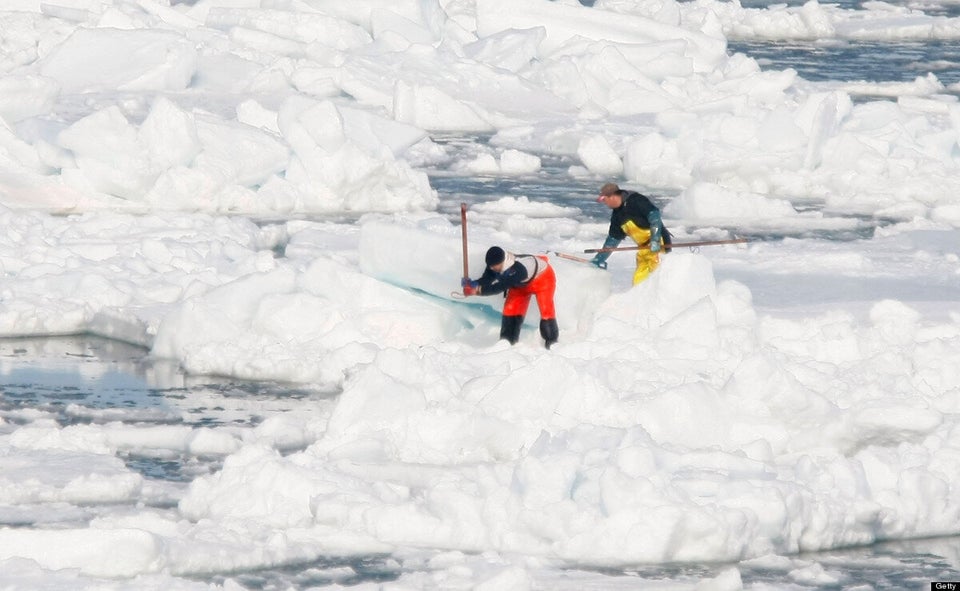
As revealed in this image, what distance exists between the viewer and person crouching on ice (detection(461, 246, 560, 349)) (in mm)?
11719

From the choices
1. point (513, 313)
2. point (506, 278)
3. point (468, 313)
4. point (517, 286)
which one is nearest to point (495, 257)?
point (506, 278)

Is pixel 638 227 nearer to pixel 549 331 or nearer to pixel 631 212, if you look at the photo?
pixel 631 212

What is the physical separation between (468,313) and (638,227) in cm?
164

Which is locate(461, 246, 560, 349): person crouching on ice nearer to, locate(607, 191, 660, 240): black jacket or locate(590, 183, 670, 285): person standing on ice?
locate(590, 183, 670, 285): person standing on ice

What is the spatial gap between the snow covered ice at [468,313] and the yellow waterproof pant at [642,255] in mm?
666

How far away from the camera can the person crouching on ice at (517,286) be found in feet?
38.4

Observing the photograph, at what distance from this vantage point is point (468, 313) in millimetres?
12367

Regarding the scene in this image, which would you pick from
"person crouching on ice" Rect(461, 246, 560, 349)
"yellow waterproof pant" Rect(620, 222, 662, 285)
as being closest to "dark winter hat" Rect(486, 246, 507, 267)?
"person crouching on ice" Rect(461, 246, 560, 349)

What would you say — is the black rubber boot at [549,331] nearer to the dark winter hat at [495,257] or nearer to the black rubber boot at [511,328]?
the black rubber boot at [511,328]

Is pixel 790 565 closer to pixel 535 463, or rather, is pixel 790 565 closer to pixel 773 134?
pixel 535 463

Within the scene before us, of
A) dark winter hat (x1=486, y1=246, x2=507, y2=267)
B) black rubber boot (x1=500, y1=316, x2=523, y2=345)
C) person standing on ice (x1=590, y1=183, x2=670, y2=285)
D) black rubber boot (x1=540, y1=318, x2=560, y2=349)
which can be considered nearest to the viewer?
dark winter hat (x1=486, y1=246, x2=507, y2=267)

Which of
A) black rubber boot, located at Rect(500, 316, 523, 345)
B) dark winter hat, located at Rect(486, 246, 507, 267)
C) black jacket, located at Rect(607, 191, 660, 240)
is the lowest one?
black rubber boot, located at Rect(500, 316, 523, 345)

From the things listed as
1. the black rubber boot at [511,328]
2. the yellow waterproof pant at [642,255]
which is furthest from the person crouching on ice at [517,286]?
the yellow waterproof pant at [642,255]

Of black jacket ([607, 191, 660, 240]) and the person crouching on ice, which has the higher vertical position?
black jacket ([607, 191, 660, 240])
